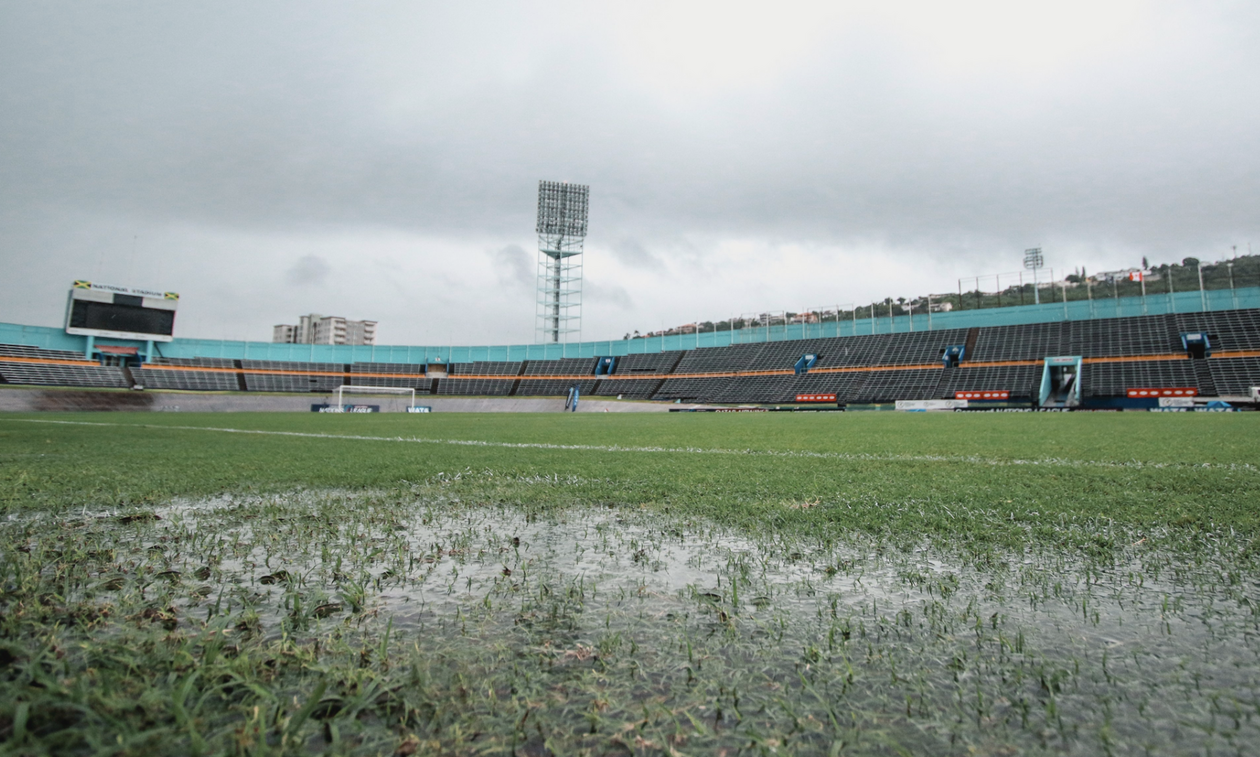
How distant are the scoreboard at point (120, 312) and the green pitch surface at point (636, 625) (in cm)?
6085

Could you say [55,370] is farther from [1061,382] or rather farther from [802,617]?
[1061,382]

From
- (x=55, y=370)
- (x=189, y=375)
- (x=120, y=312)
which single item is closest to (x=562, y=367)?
(x=189, y=375)

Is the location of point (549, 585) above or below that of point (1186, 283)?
below

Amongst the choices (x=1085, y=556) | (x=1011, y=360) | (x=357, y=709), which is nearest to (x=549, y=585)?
(x=357, y=709)

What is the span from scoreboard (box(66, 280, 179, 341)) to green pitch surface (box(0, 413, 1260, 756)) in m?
60.9

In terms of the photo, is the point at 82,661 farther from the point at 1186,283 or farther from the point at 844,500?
the point at 1186,283

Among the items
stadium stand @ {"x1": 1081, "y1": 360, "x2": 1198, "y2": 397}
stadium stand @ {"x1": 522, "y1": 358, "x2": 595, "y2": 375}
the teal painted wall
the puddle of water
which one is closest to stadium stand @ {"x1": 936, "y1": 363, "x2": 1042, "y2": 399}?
stadium stand @ {"x1": 1081, "y1": 360, "x2": 1198, "y2": 397}

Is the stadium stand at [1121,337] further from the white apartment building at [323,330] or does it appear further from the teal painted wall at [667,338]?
the white apartment building at [323,330]

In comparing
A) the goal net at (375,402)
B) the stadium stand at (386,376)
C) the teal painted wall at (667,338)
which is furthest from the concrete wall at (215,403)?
the teal painted wall at (667,338)

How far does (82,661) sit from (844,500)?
3.60 metres

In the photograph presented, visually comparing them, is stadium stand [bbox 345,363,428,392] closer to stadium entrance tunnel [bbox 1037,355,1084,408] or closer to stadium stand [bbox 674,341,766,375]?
stadium stand [bbox 674,341,766,375]

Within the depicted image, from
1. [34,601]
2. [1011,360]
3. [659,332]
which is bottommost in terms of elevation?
[34,601]

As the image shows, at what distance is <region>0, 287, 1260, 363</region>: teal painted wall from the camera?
1725 inches

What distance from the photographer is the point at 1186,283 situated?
4425cm
